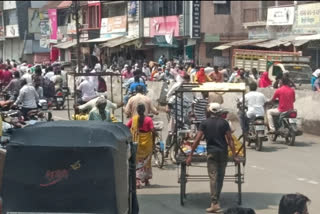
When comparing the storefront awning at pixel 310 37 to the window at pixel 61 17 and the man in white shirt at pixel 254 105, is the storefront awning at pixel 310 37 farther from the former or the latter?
the window at pixel 61 17

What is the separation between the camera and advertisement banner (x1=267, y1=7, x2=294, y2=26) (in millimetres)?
34719

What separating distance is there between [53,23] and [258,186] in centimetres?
5643

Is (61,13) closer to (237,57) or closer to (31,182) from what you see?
(237,57)

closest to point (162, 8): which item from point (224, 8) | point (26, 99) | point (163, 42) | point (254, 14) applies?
point (163, 42)

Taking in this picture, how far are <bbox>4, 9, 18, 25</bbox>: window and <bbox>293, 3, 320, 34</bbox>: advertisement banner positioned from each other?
4471 centimetres

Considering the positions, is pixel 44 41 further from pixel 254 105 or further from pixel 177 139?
pixel 177 139

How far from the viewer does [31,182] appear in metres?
6.43

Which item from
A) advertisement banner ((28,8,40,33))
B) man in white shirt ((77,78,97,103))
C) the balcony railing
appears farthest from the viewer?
advertisement banner ((28,8,40,33))

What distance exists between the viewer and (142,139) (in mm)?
10969

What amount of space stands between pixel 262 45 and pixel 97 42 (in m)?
21.7

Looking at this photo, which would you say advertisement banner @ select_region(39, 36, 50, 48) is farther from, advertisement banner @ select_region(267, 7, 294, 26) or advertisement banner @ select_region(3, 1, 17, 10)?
advertisement banner @ select_region(267, 7, 294, 26)

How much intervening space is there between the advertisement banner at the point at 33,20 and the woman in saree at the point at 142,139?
6028 centimetres

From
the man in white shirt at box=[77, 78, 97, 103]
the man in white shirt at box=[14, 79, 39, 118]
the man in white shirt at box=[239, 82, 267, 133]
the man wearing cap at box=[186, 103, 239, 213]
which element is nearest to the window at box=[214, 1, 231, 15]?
the man in white shirt at box=[77, 78, 97, 103]

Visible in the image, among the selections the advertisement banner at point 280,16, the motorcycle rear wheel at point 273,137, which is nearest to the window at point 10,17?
the advertisement banner at point 280,16
